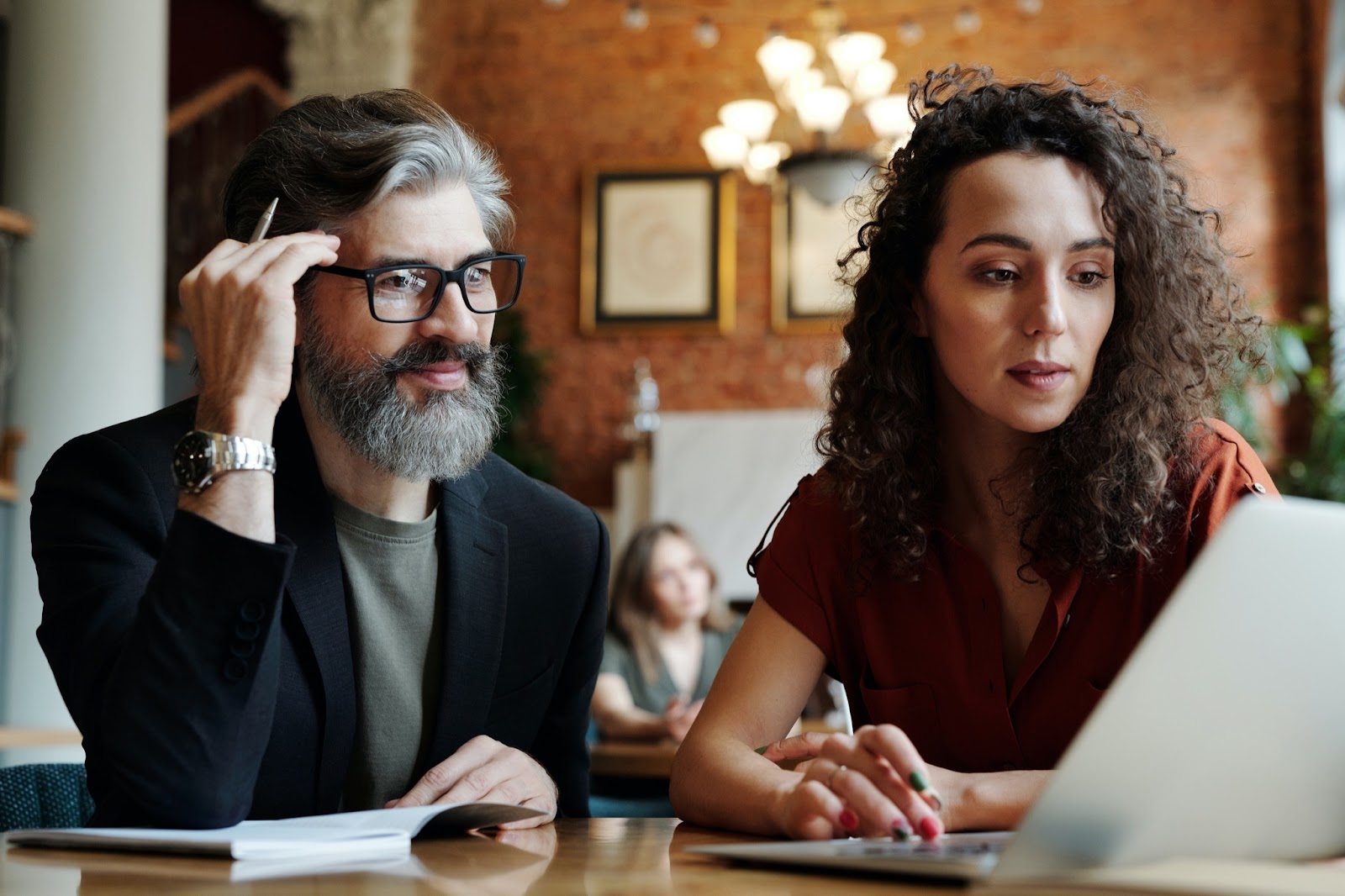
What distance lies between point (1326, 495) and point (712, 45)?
4219 mm

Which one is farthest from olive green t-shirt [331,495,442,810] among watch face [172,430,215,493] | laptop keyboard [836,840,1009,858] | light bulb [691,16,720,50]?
light bulb [691,16,720,50]

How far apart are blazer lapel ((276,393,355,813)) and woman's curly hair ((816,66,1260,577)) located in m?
0.60

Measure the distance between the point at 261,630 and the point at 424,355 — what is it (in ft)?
1.66

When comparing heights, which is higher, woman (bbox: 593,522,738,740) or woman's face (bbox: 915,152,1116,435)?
woman's face (bbox: 915,152,1116,435)

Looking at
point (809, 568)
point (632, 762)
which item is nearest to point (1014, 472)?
point (809, 568)

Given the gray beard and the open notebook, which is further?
the gray beard

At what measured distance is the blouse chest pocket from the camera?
1549 mm

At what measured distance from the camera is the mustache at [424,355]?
168 cm

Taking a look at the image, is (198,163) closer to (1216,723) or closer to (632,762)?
(632,762)

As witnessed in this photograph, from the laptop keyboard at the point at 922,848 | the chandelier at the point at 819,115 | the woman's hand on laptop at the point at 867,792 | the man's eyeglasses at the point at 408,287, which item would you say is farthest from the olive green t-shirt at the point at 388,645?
the chandelier at the point at 819,115

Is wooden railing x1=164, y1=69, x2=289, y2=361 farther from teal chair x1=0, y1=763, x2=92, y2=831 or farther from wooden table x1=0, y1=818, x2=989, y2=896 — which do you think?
wooden table x1=0, y1=818, x2=989, y2=896

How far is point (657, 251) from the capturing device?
819 centimetres

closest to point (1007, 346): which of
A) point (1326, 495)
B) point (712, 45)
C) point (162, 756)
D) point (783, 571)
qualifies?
point (783, 571)

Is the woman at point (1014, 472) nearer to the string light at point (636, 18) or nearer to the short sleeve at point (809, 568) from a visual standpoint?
the short sleeve at point (809, 568)
